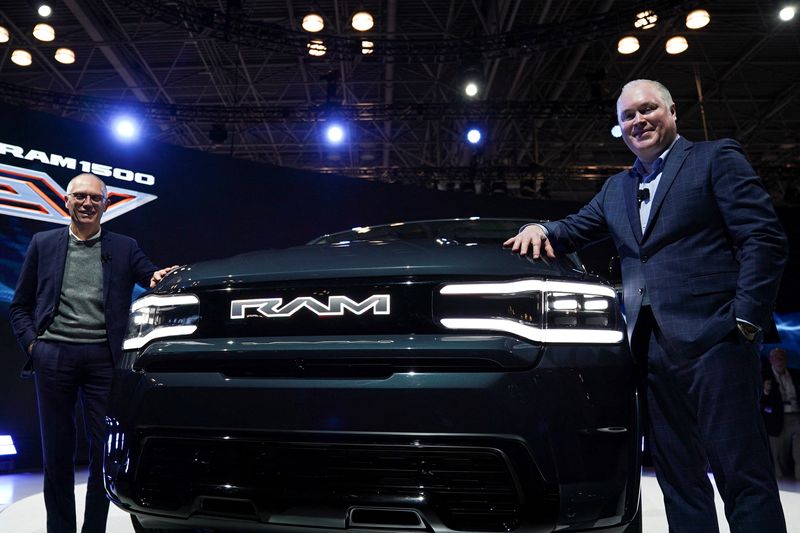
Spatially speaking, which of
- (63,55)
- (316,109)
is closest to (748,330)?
(316,109)

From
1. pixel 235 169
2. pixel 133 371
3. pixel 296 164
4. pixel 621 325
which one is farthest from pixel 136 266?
pixel 296 164

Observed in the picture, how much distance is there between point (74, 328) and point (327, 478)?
171cm

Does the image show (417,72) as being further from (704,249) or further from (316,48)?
(704,249)

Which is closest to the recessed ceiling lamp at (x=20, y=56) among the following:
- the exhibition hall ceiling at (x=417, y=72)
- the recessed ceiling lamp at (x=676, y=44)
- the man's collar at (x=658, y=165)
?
the exhibition hall ceiling at (x=417, y=72)

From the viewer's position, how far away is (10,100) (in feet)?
36.6

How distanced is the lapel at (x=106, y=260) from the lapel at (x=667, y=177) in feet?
7.26

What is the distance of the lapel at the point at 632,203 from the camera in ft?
6.24

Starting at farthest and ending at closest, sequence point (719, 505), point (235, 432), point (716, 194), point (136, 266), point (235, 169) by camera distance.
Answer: point (235, 169), point (719, 505), point (136, 266), point (716, 194), point (235, 432)

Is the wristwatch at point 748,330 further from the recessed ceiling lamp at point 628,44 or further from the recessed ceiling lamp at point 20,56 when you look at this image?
the recessed ceiling lamp at point 20,56

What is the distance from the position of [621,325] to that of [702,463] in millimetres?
714

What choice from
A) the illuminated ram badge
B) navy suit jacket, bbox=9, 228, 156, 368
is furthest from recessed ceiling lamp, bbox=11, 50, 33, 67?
the illuminated ram badge

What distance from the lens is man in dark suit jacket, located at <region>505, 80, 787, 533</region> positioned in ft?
5.25

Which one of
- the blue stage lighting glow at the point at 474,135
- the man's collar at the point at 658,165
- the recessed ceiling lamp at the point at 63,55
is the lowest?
the man's collar at the point at 658,165

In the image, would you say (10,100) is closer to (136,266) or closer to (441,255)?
(136,266)
